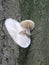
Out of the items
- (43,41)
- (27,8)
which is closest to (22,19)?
(27,8)

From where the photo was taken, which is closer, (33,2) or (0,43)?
(0,43)

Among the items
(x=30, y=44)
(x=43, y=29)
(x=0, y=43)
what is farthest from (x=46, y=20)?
(x=0, y=43)

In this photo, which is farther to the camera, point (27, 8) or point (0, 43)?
point (27, 8)

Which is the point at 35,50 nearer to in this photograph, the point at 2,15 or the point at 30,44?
the point at 30,44

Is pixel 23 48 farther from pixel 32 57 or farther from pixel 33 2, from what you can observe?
pixel 33 2

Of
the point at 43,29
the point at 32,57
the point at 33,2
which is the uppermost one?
the point at 33,2

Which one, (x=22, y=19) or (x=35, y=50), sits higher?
(x=22, y=19)
